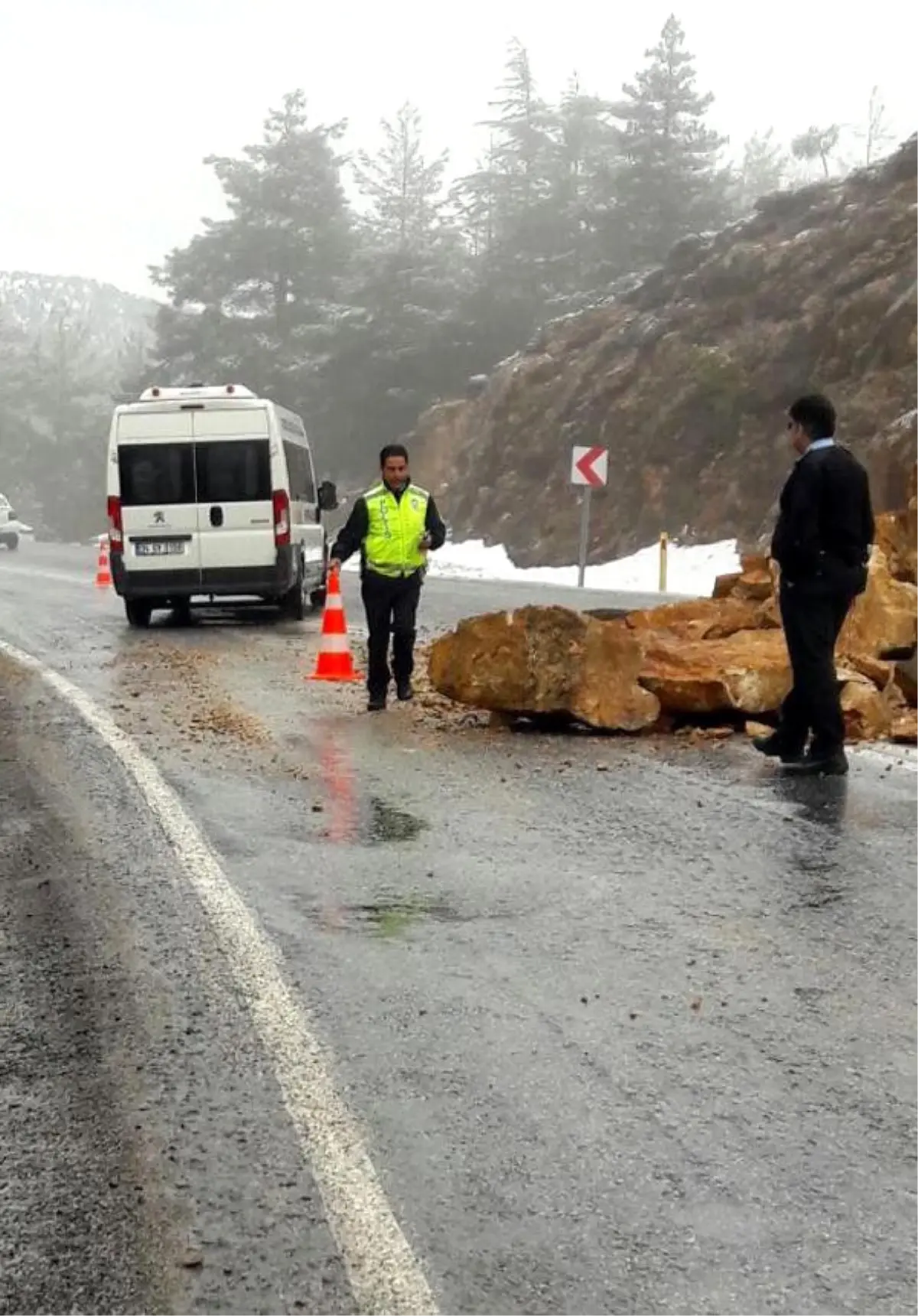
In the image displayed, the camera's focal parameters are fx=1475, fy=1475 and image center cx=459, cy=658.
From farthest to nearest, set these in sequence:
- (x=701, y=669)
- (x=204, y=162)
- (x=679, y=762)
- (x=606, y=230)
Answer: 1. (x=204, y=162)
2. (x=606, y=230)
3. (x=701, y=669)
4. (x=679, y=762)

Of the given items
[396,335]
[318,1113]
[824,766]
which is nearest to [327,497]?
[824,766]

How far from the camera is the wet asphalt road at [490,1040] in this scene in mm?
2887

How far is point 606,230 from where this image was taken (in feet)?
151

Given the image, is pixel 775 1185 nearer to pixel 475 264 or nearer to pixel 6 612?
pixel 6 612

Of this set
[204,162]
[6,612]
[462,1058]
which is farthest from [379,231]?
[462,1058]

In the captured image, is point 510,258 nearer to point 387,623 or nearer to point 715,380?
point 715,380

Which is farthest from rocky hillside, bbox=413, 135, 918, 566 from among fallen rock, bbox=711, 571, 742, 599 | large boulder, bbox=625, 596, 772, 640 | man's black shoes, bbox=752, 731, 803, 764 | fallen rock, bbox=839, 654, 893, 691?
man's black shoes, bbox=752, 731, 803, 764

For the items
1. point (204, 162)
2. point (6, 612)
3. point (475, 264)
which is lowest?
point (6, 612)

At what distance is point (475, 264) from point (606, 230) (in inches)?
278

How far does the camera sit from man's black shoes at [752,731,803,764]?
814cm

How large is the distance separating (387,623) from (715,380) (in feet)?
72.0

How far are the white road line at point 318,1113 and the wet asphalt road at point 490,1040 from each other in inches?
1.6

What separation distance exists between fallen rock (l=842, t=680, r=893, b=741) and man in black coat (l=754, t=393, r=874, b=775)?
3.71 ft

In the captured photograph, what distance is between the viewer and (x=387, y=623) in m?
10.8
